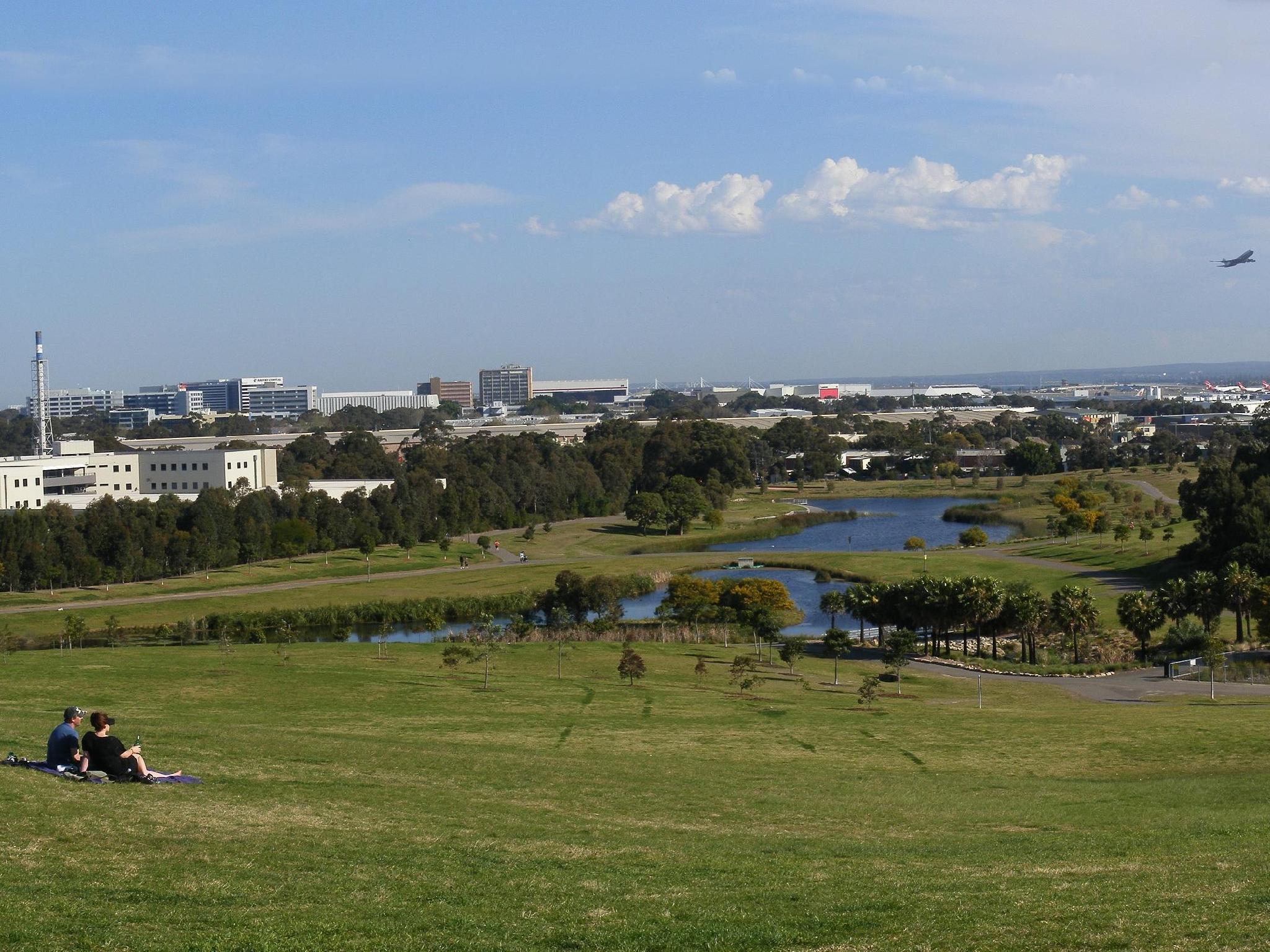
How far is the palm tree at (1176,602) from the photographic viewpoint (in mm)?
41469

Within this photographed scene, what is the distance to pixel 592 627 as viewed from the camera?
4353cm

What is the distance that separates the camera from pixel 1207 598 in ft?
135

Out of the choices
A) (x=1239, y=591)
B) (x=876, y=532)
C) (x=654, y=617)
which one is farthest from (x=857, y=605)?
(x=876, y=532)

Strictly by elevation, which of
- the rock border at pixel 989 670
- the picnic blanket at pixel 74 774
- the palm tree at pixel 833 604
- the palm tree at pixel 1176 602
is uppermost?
the picnic blanket at pixel 74 774

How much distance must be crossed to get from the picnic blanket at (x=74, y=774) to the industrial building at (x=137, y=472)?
67943 mm

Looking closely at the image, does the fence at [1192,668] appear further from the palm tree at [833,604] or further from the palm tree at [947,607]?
the palm tree at [833,604]

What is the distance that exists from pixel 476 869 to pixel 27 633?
39.5 metres

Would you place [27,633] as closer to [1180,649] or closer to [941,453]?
[1180,649]

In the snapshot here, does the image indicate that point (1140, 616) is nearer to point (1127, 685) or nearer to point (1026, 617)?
point (1026, 617)

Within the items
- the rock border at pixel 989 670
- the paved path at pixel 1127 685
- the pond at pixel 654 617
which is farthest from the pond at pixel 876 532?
the paved path at pixel 1127 685

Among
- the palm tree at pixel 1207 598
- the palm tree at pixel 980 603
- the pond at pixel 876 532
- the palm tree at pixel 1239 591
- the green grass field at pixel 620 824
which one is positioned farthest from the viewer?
the pond at pixel 876 532

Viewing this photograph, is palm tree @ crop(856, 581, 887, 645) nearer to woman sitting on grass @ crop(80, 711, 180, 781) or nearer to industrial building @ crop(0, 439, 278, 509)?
woman sitting on grass @ crop(80, 711, 180, 781)

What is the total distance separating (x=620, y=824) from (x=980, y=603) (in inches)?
1102

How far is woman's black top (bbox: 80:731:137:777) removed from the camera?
1375 cm
